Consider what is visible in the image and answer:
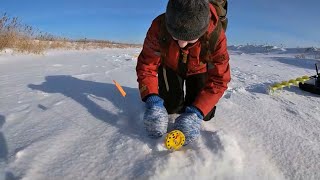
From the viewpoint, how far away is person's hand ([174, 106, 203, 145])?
1699 millimetres

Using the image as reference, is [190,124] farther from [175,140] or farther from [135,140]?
[135,140]

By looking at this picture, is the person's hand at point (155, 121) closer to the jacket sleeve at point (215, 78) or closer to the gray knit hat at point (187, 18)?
the jacket sleeve at point (215, 78)

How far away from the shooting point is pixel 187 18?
160 cm

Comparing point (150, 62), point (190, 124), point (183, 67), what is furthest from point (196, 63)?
point (190, 124)

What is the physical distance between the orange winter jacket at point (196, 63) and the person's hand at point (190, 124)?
1.8 inches

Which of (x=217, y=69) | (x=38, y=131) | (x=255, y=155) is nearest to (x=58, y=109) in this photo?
(x=38, y=131)

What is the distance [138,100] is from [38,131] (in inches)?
32.7

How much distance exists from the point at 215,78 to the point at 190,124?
0.40 meters

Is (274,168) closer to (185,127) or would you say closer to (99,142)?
(185,127)

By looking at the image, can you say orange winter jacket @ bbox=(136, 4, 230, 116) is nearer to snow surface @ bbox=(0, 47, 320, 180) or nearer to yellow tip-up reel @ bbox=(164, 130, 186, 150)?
snow surface @ bbox=(0, 47, 320, 180)

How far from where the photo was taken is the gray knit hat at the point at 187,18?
1589 mm

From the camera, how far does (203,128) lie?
6.32 feet

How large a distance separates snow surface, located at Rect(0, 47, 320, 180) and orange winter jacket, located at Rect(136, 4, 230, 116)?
0.60 feet

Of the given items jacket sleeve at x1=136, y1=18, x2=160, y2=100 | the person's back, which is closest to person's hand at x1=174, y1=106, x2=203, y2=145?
the person's back
